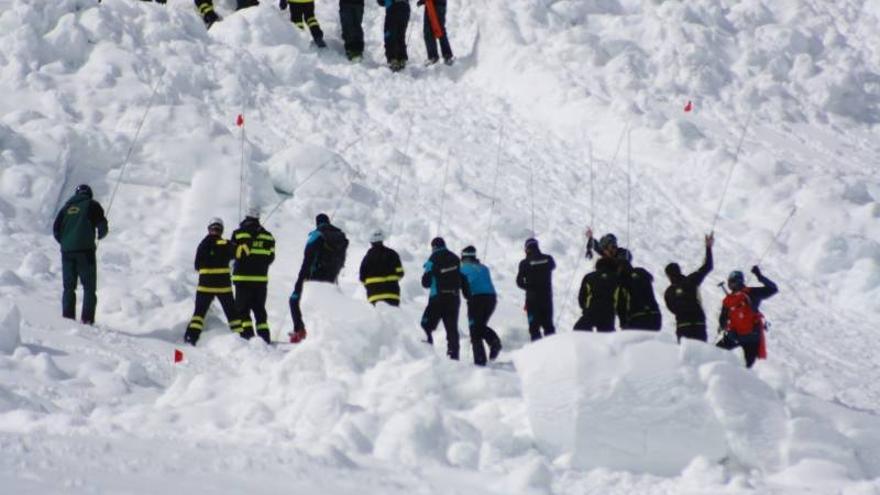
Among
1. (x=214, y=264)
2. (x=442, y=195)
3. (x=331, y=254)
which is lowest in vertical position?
(x=214, y=264)

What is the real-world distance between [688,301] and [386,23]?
30.4 ft

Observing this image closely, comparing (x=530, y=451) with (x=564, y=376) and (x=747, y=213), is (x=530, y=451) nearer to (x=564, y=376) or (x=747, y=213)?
(x=564, y=376)

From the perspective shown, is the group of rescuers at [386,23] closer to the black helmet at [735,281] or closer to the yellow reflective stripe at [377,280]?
the yellow reflective stripe at [377,280]

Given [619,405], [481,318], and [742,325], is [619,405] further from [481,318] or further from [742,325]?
[742,325]

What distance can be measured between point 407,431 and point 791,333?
7.62m

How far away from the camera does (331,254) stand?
1105 cm

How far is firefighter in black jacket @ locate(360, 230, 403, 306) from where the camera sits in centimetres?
1082

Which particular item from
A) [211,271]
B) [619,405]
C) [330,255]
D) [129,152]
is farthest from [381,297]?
[129,152]

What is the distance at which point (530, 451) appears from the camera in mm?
7188

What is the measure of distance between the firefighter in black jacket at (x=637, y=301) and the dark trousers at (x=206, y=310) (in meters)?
3.61

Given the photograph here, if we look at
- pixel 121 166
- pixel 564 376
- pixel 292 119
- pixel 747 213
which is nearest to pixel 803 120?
pixel 747 213

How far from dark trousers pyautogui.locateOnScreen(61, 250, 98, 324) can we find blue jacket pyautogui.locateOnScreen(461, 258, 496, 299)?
340 centimetres

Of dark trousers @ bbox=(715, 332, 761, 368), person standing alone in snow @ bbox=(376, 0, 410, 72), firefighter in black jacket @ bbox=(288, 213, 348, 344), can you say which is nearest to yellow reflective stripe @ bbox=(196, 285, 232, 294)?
firefighter in black jacket @ bbox=(288, 213, 348, 344)

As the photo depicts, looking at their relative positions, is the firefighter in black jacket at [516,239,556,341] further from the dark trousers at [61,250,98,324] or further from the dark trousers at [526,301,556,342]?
the dark trousers at [61,250,98,324]
